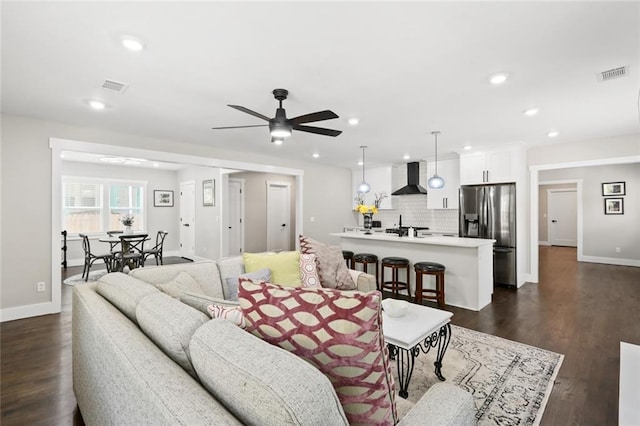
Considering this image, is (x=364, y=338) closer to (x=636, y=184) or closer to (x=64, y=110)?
(x=64, y=110)

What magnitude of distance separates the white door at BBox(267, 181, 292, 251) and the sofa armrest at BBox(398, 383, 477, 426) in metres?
7.60

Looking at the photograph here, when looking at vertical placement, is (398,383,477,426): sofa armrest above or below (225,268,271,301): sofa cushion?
below

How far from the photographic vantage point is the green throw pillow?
285 centimetres

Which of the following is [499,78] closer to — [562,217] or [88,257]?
[88,257]

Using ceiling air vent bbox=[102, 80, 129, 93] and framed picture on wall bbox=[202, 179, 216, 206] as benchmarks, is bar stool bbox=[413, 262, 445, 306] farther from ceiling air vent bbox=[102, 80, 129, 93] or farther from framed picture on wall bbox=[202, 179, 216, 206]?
framed picture on wall bbox=[202, 179, 216, 206]

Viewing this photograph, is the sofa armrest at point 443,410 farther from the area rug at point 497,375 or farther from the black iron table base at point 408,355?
the area rug at point 497,375

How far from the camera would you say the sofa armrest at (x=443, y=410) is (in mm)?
1033

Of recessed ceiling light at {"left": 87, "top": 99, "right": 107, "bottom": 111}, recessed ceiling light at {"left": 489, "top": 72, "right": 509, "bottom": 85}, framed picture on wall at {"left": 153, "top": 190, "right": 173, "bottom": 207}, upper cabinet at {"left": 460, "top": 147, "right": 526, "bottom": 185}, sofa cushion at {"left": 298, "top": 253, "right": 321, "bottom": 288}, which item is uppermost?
recessed ceiling light at {"left": 87, "top": 99, "right": 107, "bottom": 111}

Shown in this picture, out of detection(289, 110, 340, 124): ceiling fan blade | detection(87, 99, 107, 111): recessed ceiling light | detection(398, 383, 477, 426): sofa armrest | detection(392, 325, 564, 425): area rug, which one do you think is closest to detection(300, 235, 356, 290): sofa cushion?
detection(392, 325, 564, 425): area rug

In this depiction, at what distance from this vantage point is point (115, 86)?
2.94 meters

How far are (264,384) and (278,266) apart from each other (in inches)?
88.0

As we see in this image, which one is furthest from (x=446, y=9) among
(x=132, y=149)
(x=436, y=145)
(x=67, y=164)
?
(x=67, y=164)

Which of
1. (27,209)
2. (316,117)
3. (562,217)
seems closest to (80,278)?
(27,209)

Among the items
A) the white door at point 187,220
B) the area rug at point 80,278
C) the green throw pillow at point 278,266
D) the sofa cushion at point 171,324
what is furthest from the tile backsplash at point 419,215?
the sofa cushion at point 171,324
